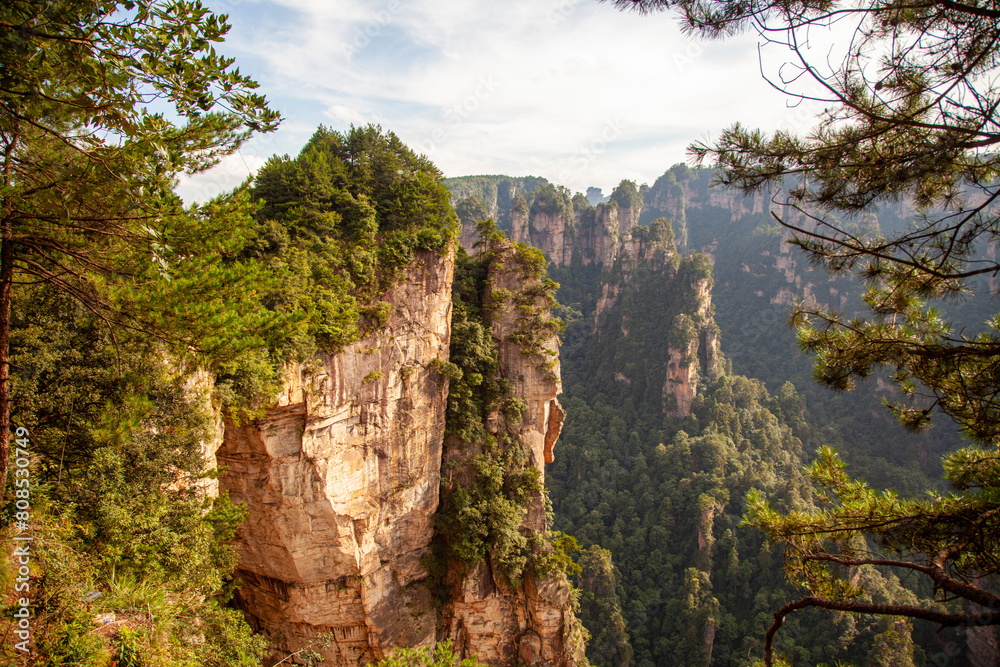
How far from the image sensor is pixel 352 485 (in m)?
12.7

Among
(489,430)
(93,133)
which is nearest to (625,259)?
(489,430)

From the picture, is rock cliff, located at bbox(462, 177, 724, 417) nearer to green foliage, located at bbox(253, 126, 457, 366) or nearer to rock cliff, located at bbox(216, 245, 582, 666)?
green foliage, located at bbox(253, 126, 457, 366)

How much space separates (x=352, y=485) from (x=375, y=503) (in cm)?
127

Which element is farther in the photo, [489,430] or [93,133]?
[489,430]

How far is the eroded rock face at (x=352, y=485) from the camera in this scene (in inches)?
442

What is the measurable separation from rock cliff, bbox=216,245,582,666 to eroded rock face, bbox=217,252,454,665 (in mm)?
36

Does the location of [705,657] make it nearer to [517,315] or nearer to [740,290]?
[517,315]

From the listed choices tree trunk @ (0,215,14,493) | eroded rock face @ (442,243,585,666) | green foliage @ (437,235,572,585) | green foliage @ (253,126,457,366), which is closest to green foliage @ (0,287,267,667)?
tree trunk @ (0,215,14,493)

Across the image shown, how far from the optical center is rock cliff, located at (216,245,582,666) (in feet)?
37.1

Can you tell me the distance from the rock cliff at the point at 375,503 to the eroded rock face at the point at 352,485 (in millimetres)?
36

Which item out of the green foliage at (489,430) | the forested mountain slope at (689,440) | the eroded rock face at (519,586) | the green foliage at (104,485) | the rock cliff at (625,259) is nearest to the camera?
the green foliage at (104,485)

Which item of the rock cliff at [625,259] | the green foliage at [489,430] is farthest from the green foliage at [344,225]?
the rock cliff at [625,259]

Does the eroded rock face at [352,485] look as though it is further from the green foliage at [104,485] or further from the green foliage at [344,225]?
the green foliage at [104,485]

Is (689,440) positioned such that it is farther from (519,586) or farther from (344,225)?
(344,225)
